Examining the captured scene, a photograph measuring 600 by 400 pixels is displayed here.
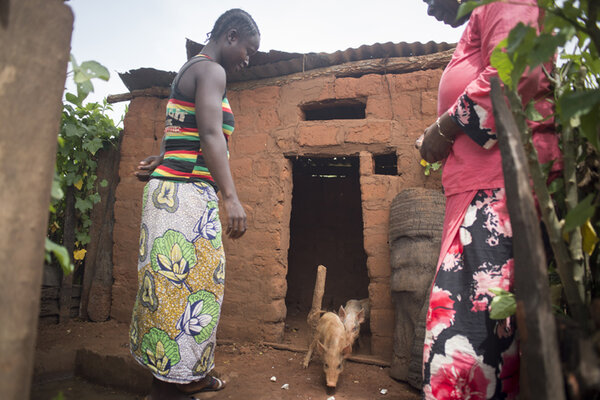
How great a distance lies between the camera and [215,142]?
6.74 ft

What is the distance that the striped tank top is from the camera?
2.14 meters

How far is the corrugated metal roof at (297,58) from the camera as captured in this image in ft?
12.0

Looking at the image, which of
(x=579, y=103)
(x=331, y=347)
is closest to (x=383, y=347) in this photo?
(x=331, y=347)

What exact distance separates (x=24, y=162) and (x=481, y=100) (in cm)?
122

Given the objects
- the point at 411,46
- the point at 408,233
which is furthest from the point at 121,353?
the point at 411,46

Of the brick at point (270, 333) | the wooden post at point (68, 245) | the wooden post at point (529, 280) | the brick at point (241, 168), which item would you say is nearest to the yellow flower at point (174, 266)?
the wooden post at point (529, 280)

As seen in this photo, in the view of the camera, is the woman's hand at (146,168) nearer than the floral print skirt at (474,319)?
No

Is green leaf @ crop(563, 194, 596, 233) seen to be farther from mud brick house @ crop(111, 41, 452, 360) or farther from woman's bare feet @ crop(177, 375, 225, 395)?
mud brick house @ crop(111, 41, 452, 360)

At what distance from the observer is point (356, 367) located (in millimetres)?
3424

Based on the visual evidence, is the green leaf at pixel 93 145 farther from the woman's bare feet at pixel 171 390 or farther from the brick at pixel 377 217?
the woman's bare feet at pixel 171 390

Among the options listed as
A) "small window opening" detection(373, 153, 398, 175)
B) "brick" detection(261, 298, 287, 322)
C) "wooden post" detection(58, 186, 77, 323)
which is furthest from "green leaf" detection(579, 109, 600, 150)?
"wooden post" detection(58, 186, 77, 323)

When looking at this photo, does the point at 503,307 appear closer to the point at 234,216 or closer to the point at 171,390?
the point at 234,216

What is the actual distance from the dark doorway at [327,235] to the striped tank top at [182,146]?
390 cm

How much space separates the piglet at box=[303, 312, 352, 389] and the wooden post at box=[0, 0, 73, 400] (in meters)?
2.46
